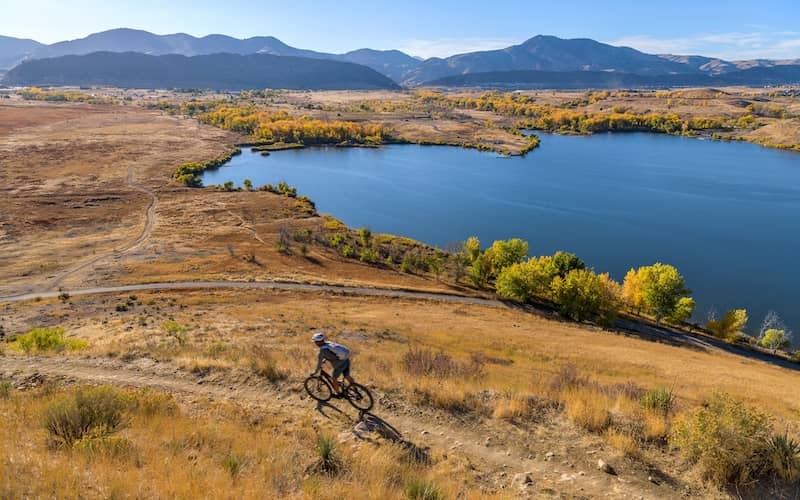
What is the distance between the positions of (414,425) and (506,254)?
46230mm

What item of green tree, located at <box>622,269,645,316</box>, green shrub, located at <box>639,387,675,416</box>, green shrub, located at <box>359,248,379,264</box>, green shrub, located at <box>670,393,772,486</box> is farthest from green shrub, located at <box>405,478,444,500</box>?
green shrub, located at <box>359,248,379,264</box>

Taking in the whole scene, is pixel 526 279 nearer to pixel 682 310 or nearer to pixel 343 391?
pixel 682 310

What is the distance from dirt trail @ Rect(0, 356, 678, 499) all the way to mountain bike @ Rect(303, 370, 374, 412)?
0.23 meters

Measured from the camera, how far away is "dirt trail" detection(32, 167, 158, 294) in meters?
45.8

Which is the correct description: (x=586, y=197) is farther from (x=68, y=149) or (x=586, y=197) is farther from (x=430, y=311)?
(x=68, y=149)

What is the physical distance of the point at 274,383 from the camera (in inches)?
533

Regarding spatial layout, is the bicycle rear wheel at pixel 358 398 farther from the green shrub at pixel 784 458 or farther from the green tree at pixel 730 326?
the green tree at pixel 730 326

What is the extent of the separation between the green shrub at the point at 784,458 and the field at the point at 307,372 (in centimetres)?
15

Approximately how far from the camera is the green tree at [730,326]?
43.8m

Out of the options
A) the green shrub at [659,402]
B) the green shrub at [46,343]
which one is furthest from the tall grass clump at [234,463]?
the green shrub at [46,343]

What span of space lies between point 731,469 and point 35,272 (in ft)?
196

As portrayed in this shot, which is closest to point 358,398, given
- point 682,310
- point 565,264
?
point 682,310

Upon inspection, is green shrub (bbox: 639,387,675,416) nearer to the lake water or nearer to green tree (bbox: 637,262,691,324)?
green tree (bbox: 637,262,691,324)

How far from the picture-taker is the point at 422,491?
7914 mm
